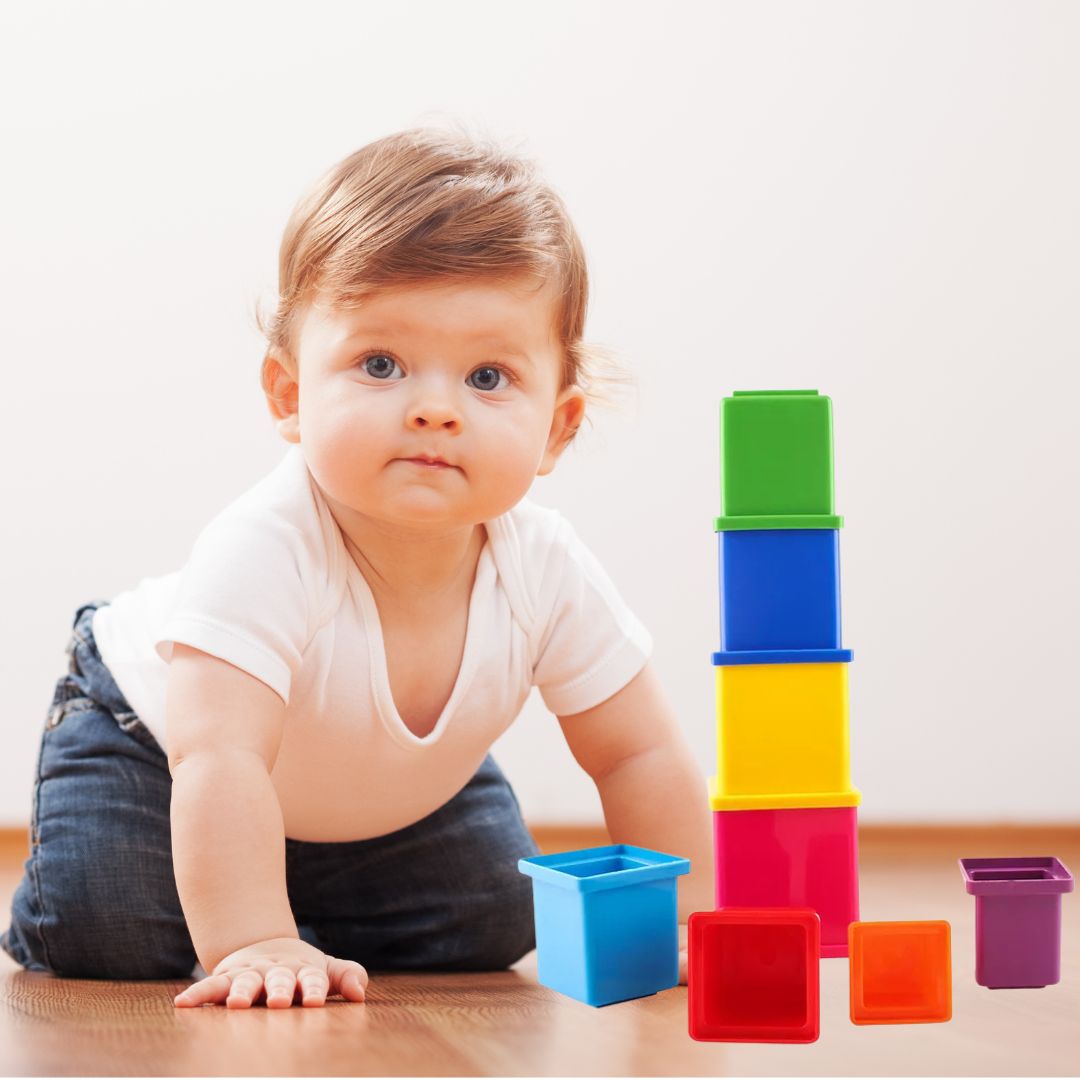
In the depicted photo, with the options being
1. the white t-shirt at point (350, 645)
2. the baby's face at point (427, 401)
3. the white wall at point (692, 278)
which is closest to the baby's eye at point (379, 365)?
the baby's face at point (427, 401)

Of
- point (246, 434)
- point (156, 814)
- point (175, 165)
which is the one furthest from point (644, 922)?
point (175, 165)

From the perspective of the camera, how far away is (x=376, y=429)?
2.90 ft

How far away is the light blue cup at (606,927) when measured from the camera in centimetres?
79

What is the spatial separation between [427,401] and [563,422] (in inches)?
6.6

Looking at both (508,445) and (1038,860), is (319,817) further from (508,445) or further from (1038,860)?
(1038,860)

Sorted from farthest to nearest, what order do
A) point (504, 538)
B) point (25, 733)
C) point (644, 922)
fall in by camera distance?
point (25, 733)
point (504, 538)
point (644, 922)

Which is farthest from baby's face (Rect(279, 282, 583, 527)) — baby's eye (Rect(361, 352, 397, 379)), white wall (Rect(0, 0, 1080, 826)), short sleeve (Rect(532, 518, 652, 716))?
white wall (Rect(0, 0, 1080, 826))

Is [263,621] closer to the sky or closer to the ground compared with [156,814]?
closer to the sky

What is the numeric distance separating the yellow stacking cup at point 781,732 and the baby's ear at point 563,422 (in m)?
0.23

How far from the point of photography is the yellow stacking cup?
0.84m

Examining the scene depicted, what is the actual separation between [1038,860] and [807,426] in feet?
0.88

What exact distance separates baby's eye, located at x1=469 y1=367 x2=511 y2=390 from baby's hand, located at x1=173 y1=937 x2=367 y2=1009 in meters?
0.33

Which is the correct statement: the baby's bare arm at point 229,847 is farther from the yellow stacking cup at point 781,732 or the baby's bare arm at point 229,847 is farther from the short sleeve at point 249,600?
the yellow stacking cup at point 781,732

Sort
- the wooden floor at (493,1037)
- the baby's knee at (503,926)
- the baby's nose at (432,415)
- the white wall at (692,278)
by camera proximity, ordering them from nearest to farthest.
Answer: the wooden floor at (493,1037)
the baby's nose at (432,415)
the baby's knee at (503,926)
the white wall at (692,278)
